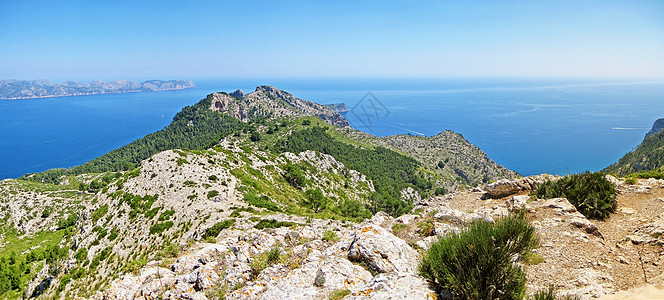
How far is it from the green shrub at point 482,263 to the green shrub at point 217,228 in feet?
61.1

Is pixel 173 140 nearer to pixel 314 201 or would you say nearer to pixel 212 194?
pixel 314 201

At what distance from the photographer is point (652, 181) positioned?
1684 cm

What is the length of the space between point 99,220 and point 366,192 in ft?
186

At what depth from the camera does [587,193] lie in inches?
602

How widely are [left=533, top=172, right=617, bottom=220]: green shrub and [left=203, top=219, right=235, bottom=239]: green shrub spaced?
22424 mm

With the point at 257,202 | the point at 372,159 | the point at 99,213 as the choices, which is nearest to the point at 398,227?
the point at 257,202

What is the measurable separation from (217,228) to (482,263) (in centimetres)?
2075

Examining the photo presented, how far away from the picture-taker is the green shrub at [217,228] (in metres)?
21.7

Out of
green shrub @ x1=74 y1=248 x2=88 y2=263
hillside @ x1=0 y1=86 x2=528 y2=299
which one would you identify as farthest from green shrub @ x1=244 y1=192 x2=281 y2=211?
green shrub @ x1=74 y1=248 x2=88 y2=263

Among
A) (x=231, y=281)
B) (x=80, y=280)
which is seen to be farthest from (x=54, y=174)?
(x=231, y=281)

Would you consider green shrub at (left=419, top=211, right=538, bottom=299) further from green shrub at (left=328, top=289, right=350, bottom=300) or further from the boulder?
the boulder

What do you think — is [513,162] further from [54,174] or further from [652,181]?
[54,174]

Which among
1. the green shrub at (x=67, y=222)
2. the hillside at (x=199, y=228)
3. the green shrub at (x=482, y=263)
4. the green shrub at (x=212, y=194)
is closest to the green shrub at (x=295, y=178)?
the hillside at (x=199, y=228)

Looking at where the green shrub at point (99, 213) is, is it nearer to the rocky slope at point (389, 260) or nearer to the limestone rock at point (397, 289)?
the rocky slope at point (389, 260)
